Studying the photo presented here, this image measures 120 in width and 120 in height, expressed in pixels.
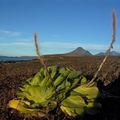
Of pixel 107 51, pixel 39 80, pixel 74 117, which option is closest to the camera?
pixel 107 51

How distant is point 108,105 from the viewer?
9.62 m

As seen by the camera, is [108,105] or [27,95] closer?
[27,95]

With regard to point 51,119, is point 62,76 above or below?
above

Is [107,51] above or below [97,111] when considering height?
above

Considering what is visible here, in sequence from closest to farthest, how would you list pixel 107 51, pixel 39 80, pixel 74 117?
1. pixel 107 51
2. pixel 74 117
3. pixel 39 80

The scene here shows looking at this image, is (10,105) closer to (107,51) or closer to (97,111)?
(97,111)

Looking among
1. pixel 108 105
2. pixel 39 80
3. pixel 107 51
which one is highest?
pixel 107 51

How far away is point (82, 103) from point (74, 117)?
1.12 feet

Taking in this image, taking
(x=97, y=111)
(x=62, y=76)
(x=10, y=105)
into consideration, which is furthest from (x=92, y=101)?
(x=10, y=105)

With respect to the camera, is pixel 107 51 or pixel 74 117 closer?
pixel 107 51

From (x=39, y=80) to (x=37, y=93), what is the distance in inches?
26.7

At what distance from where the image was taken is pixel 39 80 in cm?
909

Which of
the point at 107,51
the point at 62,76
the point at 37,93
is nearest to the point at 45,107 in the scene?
the point at 37,93

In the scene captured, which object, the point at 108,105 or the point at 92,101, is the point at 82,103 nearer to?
the point at 92,101
